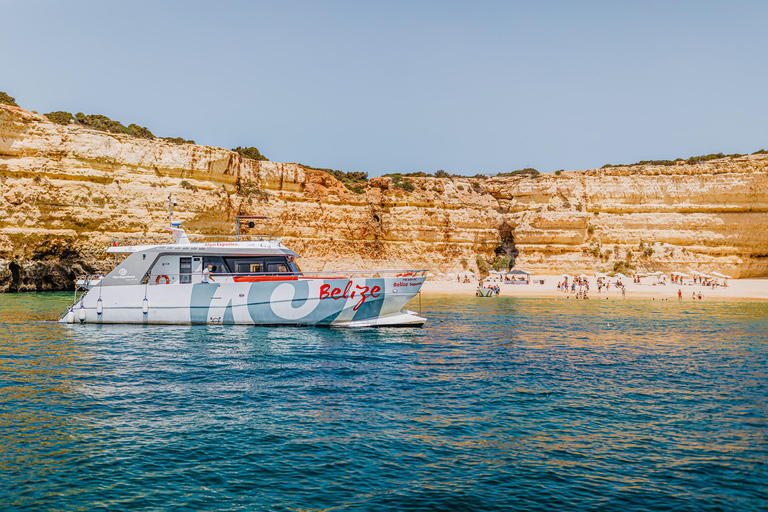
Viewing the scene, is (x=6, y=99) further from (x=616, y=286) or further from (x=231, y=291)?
(x=616, y=286)

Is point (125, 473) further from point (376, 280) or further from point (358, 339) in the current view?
point (376, 280)

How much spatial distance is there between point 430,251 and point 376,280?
40821 millimetres

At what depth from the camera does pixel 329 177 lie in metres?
62.5

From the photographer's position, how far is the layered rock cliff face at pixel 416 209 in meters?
43.5

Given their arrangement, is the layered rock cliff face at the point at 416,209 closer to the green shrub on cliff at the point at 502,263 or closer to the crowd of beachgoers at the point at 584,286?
the green shrub on cliff at the point at 502,263

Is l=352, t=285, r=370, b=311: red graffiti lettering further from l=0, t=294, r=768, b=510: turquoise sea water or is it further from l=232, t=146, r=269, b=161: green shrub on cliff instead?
l=232, t=146, r=269, b=161: green shrub on cliff

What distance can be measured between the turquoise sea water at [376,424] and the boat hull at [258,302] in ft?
7.81

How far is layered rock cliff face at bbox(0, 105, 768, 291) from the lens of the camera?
43531 mm

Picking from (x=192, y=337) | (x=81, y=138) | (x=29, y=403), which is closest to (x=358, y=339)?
(x=192, y=337)

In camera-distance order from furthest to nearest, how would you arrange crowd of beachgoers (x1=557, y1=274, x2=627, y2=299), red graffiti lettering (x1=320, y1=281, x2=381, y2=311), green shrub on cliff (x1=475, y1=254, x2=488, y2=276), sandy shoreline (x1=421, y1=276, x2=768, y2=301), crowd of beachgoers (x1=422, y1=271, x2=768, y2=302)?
green shrub on cliff (x1=475, y1=254, x2=488, y2=276), crowd of beachgoers (x1=557, y1=274, x2=627, y2=299), crowd of beachgoers (x1=422, y1=271, x2=768, y2=302), sandy shoreline (x1=421, y1=276, x2=768, y2=301), red graffiti lettering (x1=320, y1=281, x2=381, y2=311)

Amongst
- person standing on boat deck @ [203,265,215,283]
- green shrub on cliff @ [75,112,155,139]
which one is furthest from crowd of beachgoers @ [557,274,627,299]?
green shrub on cliff @ [75,112,155,139]

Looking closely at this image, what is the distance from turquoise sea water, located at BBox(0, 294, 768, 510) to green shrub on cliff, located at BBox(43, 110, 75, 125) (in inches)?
1466

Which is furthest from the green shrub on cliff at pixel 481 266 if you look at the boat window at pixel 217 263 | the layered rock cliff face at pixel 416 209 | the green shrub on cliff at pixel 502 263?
the boat window at pixel 217 263

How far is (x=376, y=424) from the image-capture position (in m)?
9.52
